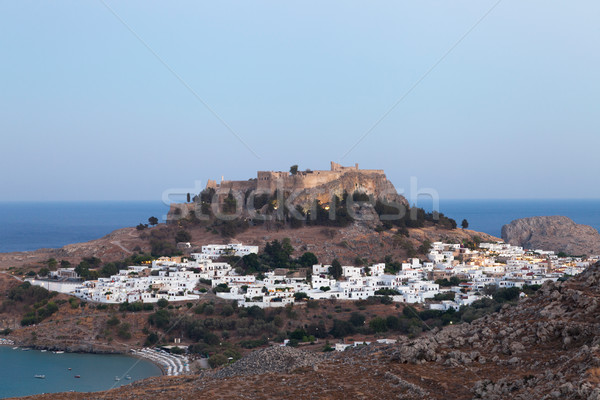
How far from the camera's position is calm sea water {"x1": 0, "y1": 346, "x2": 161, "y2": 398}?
69.5 feet

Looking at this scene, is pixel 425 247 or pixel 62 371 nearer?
pixel 62 371

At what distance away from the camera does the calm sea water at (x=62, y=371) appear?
2117 centimetres

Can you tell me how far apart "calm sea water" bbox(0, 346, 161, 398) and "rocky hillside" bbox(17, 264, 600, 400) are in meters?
9.63

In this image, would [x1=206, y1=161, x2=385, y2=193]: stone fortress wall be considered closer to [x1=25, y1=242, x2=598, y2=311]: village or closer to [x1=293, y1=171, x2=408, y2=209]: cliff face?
[x1=293, y1=171, x2=408, y2=209]: cliff face

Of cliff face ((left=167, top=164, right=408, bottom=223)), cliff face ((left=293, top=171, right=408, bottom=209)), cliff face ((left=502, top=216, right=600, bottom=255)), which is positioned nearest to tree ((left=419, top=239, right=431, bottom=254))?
cliff face ((left=167, top=164, right=408, bottom=223))

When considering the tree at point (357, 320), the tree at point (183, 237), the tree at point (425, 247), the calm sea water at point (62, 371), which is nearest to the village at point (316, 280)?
the tree at point (425, 247)

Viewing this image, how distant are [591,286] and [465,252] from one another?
2888 centimetres

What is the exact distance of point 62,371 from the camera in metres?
23.5

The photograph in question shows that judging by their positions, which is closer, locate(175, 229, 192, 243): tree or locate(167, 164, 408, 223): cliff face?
locate(175, 229, 192, 243): tree

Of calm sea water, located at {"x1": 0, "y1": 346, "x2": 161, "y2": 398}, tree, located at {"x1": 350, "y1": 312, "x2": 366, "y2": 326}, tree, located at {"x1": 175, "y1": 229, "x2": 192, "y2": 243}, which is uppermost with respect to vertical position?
tree, located at {"x1": 175, "y1": 229, "x2": 192, "y2": 243}

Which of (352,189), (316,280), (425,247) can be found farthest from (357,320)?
(352,189)

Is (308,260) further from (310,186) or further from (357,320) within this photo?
(357,320)

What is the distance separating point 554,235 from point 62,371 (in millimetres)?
39783

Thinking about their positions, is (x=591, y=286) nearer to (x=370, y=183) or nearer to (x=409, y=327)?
(x=409, y=327)
